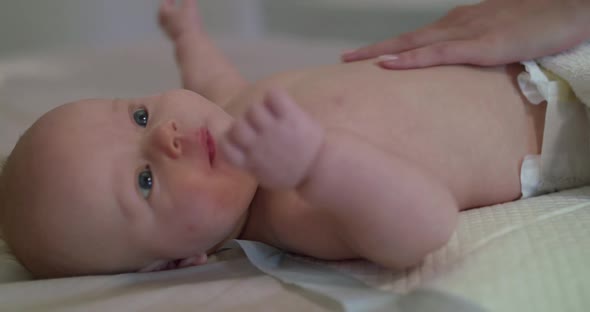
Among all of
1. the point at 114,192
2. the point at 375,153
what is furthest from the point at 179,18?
the point at 375,153

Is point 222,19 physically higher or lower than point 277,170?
higher

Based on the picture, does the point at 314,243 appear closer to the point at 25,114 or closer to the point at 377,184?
the point at 377,184

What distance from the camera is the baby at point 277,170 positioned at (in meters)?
0.54

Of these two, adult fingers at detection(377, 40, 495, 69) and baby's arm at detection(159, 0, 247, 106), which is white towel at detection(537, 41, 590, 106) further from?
baby's arm at detection(159, 0, 247, 106)

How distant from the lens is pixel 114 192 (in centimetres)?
67

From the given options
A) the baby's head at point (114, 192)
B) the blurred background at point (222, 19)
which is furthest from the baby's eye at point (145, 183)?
the blurred background at point (222, 19)

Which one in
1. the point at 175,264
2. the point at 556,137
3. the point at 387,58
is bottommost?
the point at 175,264

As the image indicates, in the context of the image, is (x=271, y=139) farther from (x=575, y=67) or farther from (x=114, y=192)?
(x=575, y=67)

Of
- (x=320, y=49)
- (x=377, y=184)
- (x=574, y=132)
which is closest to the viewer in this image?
(x=377, y=184)

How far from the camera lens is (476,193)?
2.53 feet

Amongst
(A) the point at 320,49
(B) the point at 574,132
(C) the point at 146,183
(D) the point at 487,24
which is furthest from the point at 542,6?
(A) the point at 320,49

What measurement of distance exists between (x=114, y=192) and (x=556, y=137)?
558 millimetres

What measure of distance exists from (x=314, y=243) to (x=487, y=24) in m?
0.42

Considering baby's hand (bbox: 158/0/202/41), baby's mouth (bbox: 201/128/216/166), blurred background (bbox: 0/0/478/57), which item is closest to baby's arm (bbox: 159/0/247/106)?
baby's hand (bbox: 158/0/202/41)
